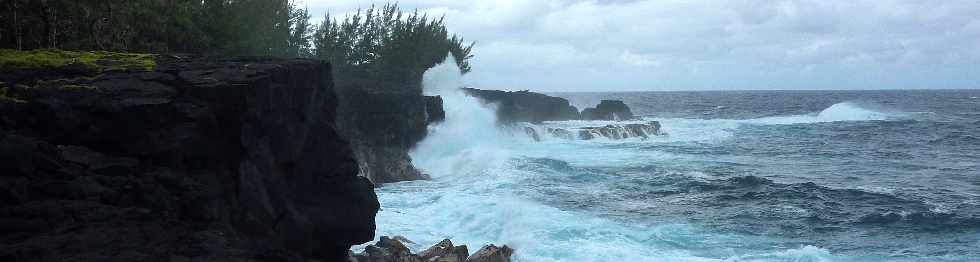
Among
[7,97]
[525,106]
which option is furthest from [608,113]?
[7,97]

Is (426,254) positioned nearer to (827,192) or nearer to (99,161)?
(99,161)

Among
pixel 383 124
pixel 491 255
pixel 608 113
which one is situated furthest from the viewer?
pixel 608 113

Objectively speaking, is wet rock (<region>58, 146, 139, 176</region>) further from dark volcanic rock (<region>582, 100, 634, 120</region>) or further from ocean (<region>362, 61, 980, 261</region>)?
dark volcanic rock (<region>582, 100, 634, 120</region>)

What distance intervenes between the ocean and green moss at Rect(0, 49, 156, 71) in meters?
8.27

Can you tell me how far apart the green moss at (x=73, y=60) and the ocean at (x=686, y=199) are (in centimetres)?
827

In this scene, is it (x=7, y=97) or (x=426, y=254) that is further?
(x=426, y=254)

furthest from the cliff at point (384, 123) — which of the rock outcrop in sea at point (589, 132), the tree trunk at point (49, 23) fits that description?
the tree trunk at point (49, 23)

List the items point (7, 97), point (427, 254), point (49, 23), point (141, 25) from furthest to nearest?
point (141, 25), point (427, 254), point (49, 23), point (7, 97)

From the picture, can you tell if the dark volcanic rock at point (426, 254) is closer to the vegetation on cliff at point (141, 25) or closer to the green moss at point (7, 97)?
the vegetation on cliff at point (141, 25)

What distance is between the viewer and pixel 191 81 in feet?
34.8

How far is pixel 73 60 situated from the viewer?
11281mm

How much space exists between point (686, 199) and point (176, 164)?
19296mm

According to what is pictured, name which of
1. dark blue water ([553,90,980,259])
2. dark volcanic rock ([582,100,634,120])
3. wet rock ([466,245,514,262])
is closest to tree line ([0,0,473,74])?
wet rock ([466,245,514,262])

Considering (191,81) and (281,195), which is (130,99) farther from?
(281,195)
